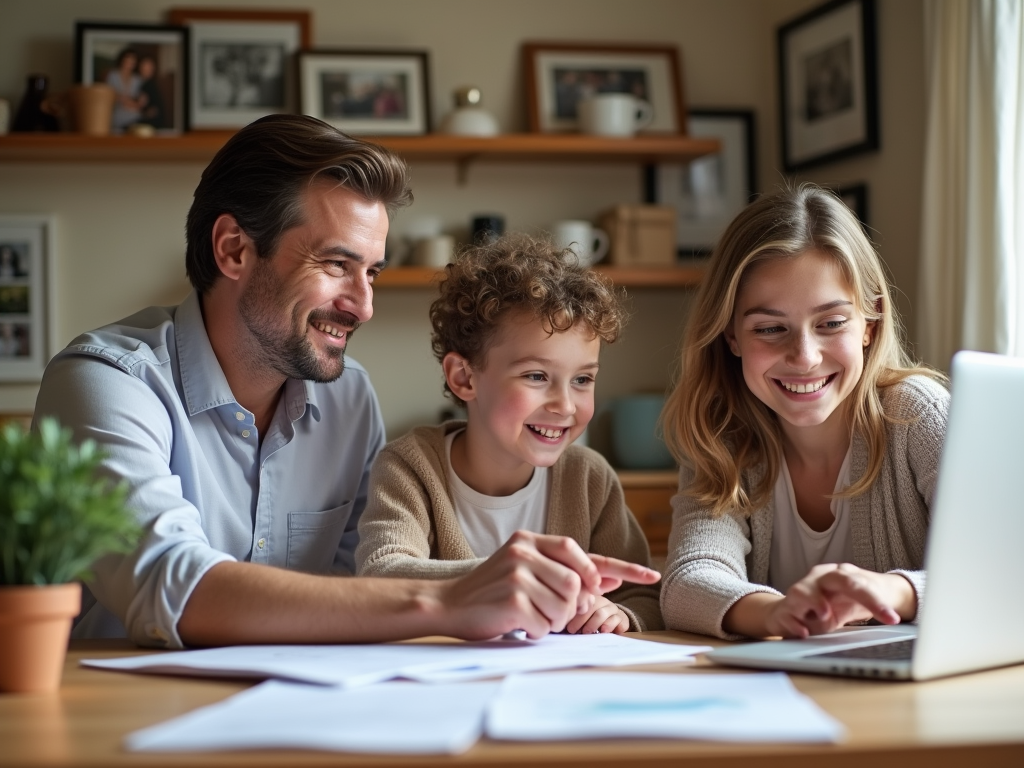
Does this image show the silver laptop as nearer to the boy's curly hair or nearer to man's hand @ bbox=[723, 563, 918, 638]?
man's hand @ bbox=[723, 563, 918, 638]

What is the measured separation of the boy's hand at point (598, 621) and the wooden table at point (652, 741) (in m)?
0.32

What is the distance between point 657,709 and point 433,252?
2839mm

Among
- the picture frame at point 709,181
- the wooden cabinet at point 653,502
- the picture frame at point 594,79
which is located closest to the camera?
the wooden cabinet at point 653,502

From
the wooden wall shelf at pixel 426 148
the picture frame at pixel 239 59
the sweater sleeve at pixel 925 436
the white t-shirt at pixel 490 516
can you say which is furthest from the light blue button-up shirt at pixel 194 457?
the picture frame at pixel 239 59

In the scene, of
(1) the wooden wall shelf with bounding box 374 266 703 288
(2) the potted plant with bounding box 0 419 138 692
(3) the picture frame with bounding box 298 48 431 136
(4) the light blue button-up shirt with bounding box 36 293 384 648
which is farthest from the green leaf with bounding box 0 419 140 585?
(3) the picture frame with bounding box 298 48 431 136

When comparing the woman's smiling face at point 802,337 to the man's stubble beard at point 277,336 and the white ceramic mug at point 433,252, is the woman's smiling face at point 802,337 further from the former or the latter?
the white ceramic mug at point 433,252

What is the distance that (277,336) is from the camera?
5.69 feet

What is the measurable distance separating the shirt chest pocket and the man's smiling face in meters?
0.22

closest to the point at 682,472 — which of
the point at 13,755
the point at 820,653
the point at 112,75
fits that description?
the point at 820,653

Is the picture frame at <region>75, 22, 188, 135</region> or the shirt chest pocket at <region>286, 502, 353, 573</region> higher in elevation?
the picture frame at <region>75, 22, 188, 135</region>

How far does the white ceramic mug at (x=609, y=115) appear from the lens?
3596 millimetres

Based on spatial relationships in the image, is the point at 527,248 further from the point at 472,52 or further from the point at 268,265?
the point at 472,52

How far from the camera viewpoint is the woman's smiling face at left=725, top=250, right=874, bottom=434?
157 centimetres

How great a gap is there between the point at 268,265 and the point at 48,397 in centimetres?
44
